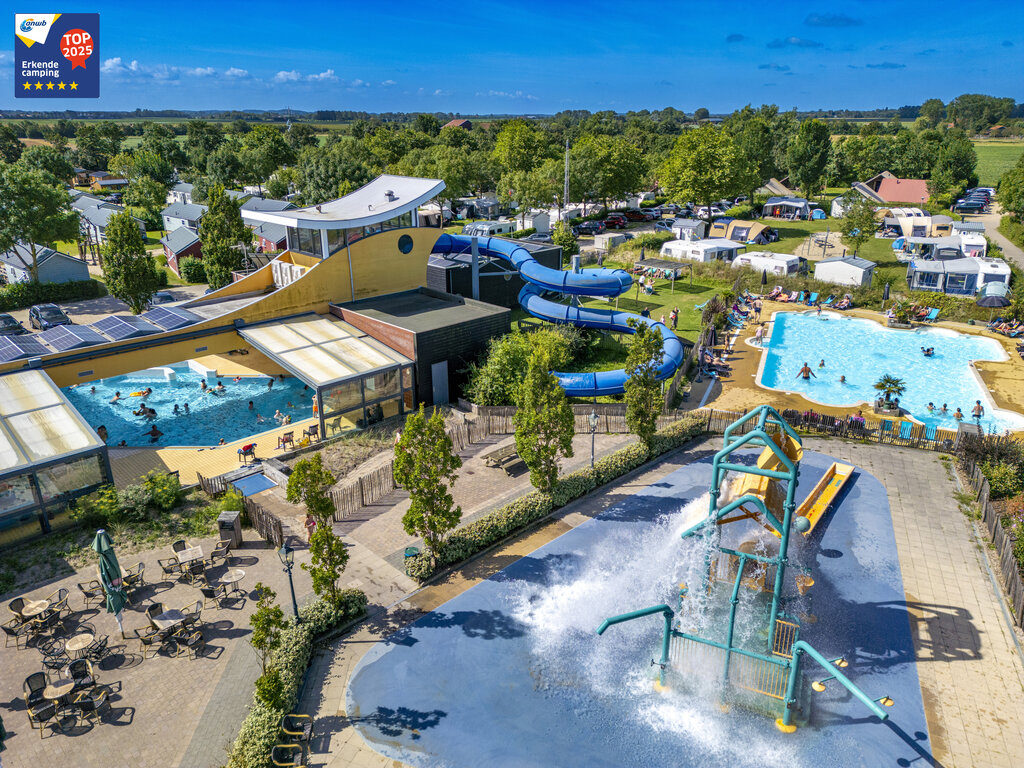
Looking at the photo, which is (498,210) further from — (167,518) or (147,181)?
(167,518)

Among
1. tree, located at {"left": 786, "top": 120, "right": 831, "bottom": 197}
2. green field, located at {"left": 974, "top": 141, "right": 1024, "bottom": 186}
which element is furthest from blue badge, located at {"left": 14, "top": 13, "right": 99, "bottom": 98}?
green field, located at {"left": 974, "top": 141, "right": 1024, "bottom": 186}

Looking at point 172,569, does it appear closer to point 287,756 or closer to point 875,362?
point 287,756

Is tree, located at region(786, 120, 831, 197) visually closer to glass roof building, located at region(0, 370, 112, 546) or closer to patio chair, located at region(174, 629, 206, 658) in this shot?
glass roof building, located at region(0, 370, 112, 546)

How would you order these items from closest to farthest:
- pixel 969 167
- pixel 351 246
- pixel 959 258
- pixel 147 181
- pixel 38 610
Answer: pixel 38 610, pixel 351 246, pixel 959 258, pixel 147 181, pixel 969 167

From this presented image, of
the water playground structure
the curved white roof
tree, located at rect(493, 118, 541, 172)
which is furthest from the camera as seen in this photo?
tree, located at rect(493, 118, 541, 172)

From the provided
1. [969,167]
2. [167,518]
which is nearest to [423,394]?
[167,518]
